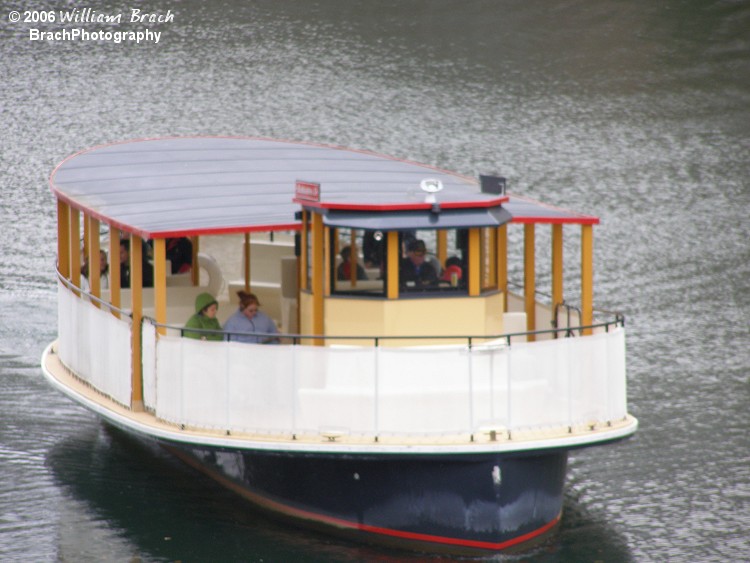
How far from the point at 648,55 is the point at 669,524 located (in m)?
34.1

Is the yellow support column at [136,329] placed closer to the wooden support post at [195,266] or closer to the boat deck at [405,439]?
the boat deck at [405,439]

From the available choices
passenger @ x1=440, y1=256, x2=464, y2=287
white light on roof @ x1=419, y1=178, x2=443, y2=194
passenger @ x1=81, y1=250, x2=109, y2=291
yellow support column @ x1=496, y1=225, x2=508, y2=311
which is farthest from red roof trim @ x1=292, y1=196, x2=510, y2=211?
passenger @ x1=81, y1=250, x2=109, y2=291

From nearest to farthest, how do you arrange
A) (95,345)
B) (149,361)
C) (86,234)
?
(149,361) → (95,345) → (86,234)

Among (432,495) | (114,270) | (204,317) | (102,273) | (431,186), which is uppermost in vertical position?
(431,186)

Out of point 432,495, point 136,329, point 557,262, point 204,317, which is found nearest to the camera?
point 432,495

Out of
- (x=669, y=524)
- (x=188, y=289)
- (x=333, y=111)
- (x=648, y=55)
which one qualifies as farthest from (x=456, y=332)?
(x=648, y=55)

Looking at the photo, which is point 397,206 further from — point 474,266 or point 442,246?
point 442,246

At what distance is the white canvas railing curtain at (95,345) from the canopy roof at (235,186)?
1.32 meters

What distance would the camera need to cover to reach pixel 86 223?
2347 centimetres

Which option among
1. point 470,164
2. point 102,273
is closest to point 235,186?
point 102,273

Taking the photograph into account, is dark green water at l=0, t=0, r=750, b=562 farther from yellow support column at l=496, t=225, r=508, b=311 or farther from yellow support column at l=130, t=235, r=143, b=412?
yellow support column at l=496, t=225, r=508, b=311

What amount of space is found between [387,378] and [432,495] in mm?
1445

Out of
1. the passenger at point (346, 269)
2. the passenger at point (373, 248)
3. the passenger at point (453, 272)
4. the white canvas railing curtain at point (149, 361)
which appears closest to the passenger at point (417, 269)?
the passenger at point (453, 272)

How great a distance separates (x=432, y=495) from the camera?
61.4ft
